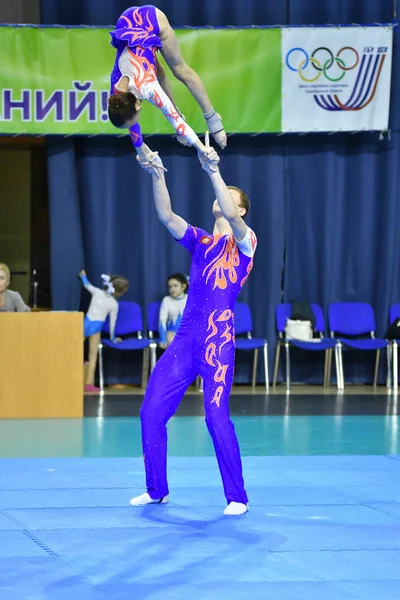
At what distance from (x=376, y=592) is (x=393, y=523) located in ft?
4.11

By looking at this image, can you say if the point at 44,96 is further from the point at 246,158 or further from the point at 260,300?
the point at 260,300

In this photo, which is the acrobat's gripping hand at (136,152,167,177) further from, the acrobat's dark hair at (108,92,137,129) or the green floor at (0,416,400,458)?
the green floor at (0,416,400,458)

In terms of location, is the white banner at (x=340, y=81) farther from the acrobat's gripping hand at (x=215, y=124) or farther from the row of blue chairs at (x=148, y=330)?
the acrobat's gripping hand at (x=215, y=124)

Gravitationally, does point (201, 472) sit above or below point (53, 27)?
below

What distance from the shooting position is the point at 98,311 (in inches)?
449

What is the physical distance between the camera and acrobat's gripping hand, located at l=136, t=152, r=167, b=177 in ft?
16.5

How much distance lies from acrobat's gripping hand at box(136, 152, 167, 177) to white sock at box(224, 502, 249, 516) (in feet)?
5.84

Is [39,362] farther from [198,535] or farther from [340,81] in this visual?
[340,81]

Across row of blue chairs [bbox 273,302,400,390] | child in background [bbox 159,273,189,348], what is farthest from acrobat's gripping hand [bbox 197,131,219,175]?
row of blue chairs [bbox 273,302,400,390]

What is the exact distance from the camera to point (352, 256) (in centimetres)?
1253

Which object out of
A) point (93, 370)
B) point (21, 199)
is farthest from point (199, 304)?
point (21, 199)

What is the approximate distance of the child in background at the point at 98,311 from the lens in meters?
11.4

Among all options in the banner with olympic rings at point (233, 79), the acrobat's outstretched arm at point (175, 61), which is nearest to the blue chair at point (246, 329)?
the banner with olympic rings at point (233, 79)

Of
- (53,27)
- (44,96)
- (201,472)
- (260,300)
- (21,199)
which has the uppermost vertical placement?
(53,27)
